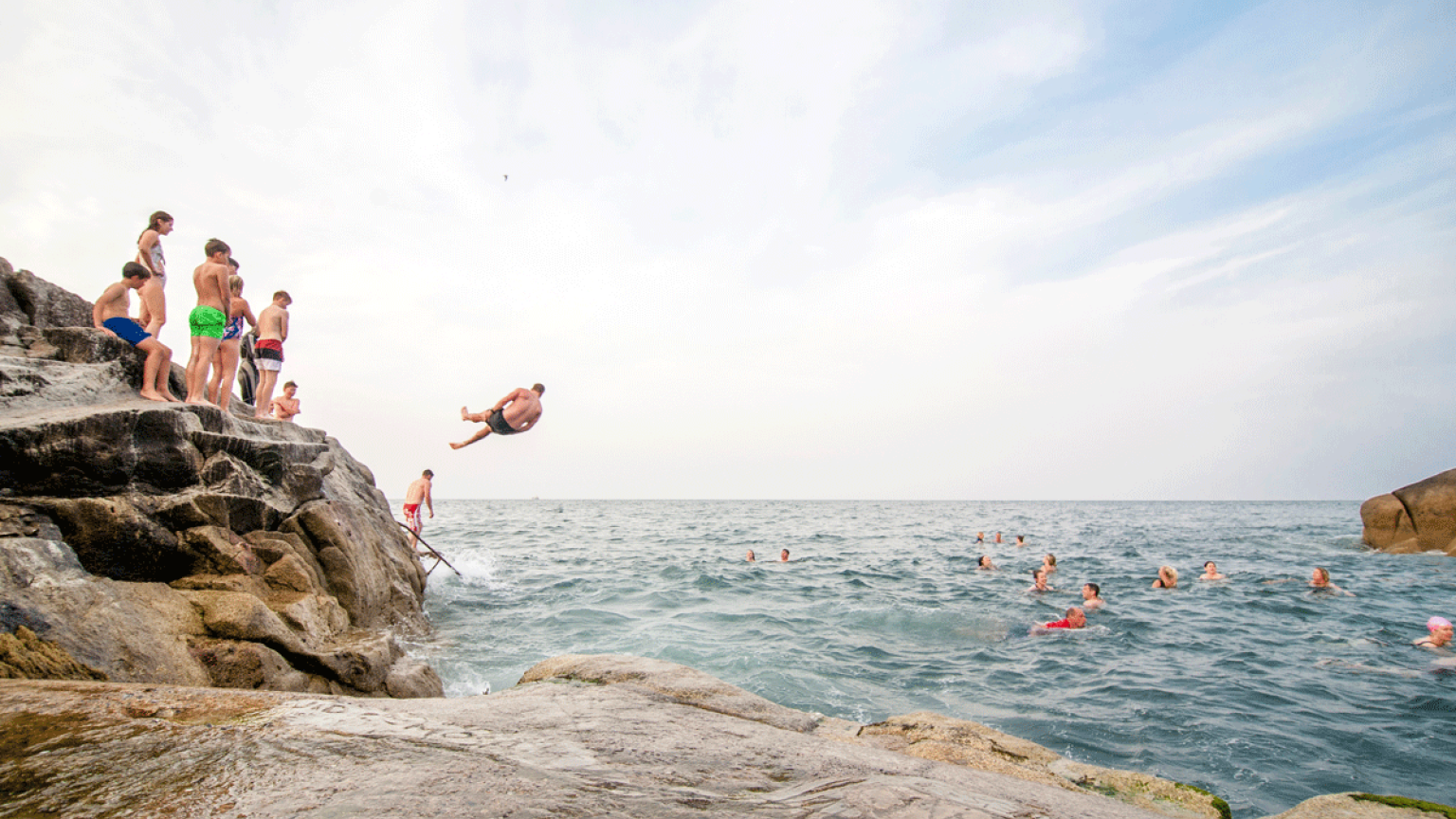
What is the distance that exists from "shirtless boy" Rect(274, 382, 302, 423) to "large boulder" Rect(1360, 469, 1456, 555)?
104 feet

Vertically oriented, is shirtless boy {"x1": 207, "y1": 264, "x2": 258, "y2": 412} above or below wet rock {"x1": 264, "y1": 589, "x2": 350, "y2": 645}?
above

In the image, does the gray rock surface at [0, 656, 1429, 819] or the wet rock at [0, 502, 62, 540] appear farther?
the wet rock at [0, 502, 62, 540]

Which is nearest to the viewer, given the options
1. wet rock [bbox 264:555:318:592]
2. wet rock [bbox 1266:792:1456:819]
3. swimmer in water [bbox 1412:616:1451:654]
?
wet rock [bbox 1266:792:1456:819]

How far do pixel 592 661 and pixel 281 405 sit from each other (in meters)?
11.2

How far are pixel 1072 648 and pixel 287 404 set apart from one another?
1567 cm

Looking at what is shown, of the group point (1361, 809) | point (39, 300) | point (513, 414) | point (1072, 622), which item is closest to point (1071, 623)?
point (1072, 622)

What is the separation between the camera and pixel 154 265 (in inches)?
297

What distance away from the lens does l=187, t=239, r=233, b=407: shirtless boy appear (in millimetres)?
7164

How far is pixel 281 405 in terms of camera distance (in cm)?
1280

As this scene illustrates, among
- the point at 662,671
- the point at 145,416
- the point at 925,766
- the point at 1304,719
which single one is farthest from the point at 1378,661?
the point at 145,416

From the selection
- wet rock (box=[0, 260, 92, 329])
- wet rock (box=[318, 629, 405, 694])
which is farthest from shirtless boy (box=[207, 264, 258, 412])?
wet rock (box=[318, 629, 405, 694])

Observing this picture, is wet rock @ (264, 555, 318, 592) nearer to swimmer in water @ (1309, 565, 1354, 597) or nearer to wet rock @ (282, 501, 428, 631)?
wet rock @ (282, 501, 428, 631)

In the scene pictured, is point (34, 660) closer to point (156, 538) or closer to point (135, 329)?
point (156, 538)

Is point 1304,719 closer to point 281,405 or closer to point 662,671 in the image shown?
point 662,671
